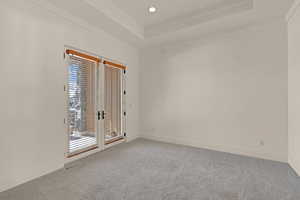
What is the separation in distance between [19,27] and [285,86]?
16.8 feet

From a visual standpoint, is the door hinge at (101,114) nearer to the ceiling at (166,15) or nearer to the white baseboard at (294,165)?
the ceiling at (166,15)

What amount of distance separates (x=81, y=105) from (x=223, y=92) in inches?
139

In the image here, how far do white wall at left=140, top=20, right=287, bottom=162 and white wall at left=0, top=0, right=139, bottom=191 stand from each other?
8.80 ft

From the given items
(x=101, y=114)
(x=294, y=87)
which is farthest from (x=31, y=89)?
(x=294, y=87)

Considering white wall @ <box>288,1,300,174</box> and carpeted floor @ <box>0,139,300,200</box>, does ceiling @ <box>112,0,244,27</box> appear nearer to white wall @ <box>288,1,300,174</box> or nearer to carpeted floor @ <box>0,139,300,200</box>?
white wall @ <box>288,1,300,174</box>

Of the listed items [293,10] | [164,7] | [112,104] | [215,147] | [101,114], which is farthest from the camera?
[112,104]

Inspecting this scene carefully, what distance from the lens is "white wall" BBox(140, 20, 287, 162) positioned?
10.8 ft

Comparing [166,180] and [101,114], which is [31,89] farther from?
[166,180]

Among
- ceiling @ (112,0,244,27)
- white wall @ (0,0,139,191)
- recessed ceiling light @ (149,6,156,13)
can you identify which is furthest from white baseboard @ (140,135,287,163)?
recessed ceiling light @ (149,6,156,13)

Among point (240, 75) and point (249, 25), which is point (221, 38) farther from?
point (240, 75)

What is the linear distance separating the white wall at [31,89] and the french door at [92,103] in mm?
262

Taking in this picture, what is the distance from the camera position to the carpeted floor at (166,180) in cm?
210

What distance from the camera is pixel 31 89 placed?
2.50m

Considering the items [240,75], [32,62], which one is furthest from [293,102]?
[32,62]
